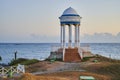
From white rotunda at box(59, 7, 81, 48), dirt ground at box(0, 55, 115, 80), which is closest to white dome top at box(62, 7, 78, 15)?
white rotunda at box(59, 7, 81, 48)

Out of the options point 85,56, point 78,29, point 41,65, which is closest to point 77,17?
point 78,29

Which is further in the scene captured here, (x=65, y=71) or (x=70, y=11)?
(x=70, y=11)

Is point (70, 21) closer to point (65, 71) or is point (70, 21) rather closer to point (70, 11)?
point (70, 11)

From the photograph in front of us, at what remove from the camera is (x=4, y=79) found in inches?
1051

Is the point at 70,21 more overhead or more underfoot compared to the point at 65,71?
more overhead

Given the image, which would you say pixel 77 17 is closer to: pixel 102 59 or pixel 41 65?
pixel 102 59

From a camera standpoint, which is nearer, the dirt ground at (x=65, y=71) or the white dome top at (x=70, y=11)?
the dirt ground at (x=65, y=71)

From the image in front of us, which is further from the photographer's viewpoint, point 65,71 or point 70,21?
point 70,21

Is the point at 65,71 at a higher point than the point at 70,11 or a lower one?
lower

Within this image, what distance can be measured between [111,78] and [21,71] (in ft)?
28.3

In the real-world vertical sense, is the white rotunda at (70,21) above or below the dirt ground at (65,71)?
above

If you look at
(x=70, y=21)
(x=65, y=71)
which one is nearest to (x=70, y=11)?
(x=70, y=21)

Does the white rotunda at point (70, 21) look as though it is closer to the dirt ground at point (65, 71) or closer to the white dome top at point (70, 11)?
the white dome top at point (70, 11)

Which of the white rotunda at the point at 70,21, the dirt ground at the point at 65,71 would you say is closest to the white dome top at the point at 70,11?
the white rotunda at the point at 70,21
